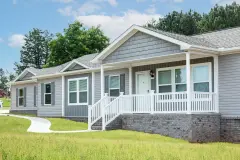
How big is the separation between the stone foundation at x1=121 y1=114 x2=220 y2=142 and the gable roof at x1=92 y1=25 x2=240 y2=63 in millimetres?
2966

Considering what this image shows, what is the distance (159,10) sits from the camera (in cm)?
5575

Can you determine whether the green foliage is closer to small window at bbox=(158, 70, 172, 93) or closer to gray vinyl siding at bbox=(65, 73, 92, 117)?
gray vinyl siding at bbox=(65, 73, 92, 117)

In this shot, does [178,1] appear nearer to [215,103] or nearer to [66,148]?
[215,103]

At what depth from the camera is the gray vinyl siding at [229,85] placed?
58.9 ft

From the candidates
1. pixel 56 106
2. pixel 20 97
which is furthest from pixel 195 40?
pixel 20 97

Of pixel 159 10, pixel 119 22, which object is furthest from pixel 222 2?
pixel 119 22

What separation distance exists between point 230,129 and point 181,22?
108 feet

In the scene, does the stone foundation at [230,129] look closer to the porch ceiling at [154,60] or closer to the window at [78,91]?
the porch ceiling at [154,60]

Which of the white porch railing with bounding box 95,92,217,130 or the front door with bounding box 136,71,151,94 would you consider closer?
the white porch railing with bounding box 95,92,217,130

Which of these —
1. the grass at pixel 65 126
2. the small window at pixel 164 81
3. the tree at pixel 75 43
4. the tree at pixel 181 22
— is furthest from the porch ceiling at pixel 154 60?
the tree at pixel 75 43

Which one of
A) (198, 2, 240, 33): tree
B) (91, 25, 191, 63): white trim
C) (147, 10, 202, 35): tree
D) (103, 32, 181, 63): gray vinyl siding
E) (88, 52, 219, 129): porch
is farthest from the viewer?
(147, 10, 202, 35): tree

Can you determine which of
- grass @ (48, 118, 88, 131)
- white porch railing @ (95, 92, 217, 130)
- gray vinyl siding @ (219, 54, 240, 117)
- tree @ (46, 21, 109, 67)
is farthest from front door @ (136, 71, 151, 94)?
tree @ (46, 21, 109, 67)

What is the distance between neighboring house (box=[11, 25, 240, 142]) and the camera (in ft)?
58.4

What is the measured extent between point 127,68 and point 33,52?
52.9 meters
